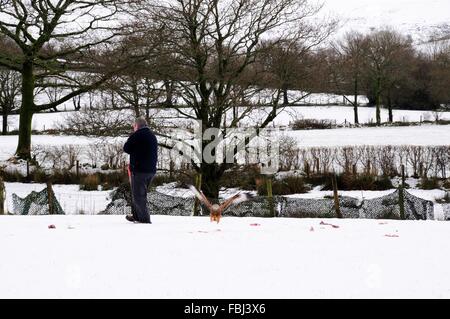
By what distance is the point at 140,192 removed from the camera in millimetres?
9719

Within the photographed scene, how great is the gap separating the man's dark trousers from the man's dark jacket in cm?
10

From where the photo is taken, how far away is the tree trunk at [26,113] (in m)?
27.8

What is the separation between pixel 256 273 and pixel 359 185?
21.4 meters

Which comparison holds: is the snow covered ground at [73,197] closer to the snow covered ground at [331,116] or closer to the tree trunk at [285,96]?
the tree trunk at [285,96]

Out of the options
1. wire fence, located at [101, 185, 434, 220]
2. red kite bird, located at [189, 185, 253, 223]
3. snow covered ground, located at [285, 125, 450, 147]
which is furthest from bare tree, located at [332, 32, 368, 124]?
red kite bird, located at [189, 185, 253, 223]

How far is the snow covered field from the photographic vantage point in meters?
5.10

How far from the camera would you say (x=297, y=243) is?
Answer: 7.45 meters

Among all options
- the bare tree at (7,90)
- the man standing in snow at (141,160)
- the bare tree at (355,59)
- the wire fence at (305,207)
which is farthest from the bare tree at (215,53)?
the bare tree at (7,90)

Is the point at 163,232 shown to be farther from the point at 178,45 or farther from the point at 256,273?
the point at 178,45

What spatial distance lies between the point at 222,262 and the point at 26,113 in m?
25.1

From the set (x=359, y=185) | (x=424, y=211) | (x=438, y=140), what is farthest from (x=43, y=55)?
(x=438, y=140)

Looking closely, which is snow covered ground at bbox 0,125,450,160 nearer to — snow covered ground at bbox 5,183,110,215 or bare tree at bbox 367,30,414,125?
snow covered ground at bbox 5,183,110,215

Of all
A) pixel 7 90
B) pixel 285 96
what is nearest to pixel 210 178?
pixel 285 96

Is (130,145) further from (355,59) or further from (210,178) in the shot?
(355,59)
